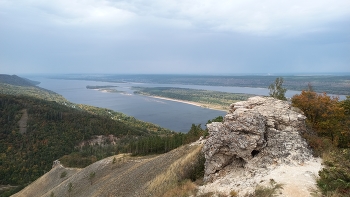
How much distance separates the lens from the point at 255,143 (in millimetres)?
15883

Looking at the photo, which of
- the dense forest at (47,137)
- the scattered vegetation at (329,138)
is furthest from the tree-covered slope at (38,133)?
the scattered vegetation at (329,138)

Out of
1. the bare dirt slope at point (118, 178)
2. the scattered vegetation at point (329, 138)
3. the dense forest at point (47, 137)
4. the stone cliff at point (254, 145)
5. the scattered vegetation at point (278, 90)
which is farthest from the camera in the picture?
the dense forest at point (47, 137)

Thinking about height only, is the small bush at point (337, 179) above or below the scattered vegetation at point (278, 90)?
below

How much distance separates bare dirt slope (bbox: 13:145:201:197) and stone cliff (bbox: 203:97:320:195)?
6.37m

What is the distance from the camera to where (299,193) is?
37.5ft

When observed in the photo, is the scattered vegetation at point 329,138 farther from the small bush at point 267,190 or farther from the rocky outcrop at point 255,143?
the small bush at point 267,190

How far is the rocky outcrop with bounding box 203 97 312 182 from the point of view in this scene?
15.4m

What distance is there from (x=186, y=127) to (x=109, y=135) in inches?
1549

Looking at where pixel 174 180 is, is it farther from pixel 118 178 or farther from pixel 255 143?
pixel 118 178

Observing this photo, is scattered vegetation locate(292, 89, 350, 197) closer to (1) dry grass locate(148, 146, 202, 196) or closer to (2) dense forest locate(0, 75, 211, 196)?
(1) dry grass locate(148, 146, 202, 196)

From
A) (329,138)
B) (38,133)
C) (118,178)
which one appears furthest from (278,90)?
(38,133)

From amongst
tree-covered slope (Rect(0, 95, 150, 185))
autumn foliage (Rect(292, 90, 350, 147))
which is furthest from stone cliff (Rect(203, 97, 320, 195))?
tree-covered slope (Rect(0, 95, 150, 185))

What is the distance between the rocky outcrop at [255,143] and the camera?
1538 centimetres

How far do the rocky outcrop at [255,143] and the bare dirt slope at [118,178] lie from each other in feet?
20.8
